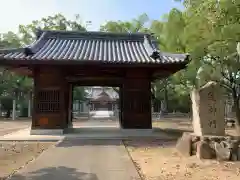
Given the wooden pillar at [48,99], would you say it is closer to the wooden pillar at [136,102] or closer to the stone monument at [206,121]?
the wooden pillar at [136,102]

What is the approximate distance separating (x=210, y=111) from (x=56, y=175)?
20.1 feet

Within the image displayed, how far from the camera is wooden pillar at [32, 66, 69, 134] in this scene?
1656 cm

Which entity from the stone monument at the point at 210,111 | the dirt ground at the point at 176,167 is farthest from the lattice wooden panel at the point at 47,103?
the stone monument at the point at 210,111

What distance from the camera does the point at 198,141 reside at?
1038 centimetres

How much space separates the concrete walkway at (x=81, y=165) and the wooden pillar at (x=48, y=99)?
493cm

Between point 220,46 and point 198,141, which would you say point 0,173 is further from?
point 220,46

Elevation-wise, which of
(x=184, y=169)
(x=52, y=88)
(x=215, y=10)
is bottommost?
(x=184, y=169)

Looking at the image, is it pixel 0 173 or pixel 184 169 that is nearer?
pixel 0 173

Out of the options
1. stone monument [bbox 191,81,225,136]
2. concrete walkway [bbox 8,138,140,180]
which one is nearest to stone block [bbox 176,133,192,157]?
stone monument [bbox 191,81,225,136]

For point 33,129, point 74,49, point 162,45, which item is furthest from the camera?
point 162,45

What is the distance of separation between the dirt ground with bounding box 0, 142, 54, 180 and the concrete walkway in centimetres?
39

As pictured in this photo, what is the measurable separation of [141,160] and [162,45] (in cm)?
1664

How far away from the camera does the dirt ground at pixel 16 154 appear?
27.7ft

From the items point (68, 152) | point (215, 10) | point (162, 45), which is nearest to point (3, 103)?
point (162, 45)
